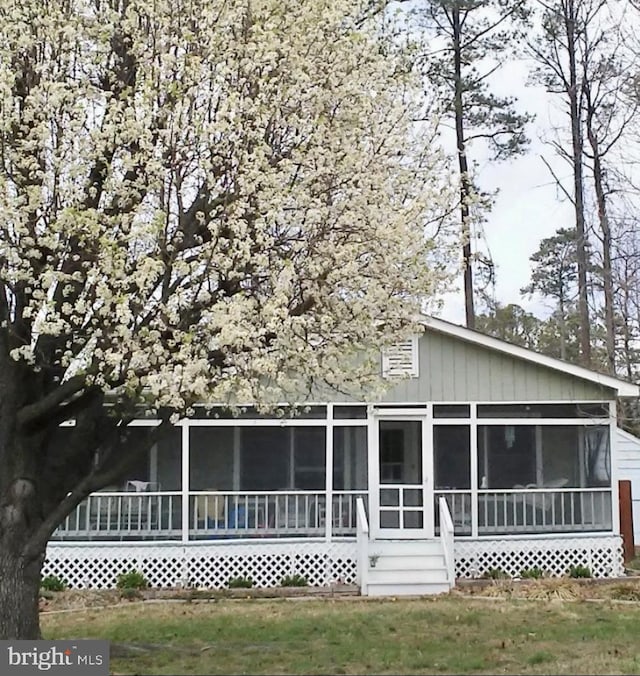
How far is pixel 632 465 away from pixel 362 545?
891 centimetres

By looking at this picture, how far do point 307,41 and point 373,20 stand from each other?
1067 mm

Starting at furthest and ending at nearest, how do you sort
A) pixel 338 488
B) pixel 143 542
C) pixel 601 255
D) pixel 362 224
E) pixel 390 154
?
pixel 601 255
pixel 338 488
pixel 143 542
pixel 390 154
pixel 362 224

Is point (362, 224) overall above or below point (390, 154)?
below

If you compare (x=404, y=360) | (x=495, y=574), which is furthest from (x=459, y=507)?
(x=404, y=360)

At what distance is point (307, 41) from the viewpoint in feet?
28.4

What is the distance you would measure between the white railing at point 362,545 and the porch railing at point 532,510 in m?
1.36

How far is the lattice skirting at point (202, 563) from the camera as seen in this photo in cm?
1500

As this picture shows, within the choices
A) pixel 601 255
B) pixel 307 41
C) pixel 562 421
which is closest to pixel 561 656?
pixel 307 41

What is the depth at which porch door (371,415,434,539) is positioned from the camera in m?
15.8

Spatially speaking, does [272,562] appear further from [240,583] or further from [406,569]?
[406,569]

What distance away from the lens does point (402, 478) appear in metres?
16.2

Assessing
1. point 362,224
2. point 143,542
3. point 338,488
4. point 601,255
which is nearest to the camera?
point 362,224

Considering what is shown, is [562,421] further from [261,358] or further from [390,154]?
[261,358]

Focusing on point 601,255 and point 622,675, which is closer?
point 622,675
